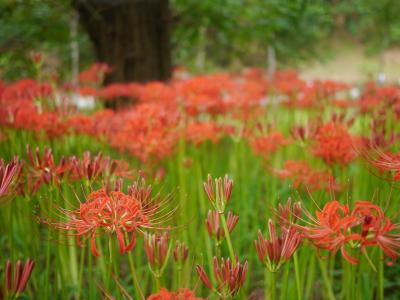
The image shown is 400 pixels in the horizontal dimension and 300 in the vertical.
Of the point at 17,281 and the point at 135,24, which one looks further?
the point at 135,24

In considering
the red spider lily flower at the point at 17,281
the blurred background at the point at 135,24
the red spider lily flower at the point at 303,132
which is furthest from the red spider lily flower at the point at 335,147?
the blurred background at the point at 135,24

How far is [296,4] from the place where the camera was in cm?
398

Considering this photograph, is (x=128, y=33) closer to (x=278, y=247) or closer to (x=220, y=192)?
(x=220, y=192)

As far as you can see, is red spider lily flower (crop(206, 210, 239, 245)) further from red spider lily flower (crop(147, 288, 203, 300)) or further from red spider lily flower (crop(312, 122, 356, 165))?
red spider lily flower (crop(312, 122, 356, 165))

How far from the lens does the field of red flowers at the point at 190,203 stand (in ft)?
3.51

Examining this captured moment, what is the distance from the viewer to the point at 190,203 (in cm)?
223

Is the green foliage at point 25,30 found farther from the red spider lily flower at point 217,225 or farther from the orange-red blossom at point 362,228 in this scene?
the orange-red blossom at point 362,228

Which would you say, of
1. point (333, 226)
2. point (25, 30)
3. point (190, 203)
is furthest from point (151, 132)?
point (25, 30)

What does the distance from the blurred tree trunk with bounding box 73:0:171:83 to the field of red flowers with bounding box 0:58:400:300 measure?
0.79 m

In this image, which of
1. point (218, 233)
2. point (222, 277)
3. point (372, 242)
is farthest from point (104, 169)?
point (372, 242)

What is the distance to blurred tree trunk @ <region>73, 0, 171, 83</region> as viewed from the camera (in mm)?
4082

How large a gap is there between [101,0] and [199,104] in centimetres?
197

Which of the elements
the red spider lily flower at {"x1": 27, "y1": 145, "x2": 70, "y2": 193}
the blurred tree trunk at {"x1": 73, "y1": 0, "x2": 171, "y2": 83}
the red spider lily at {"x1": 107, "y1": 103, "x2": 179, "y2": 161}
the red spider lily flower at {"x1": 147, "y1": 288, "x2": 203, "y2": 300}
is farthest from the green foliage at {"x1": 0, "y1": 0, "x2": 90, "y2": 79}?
the red spider lily flower at {"x1": 147, "y1": 288, "x2": 203, "y2": 300}

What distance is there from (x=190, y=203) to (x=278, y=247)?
3.85 ft
